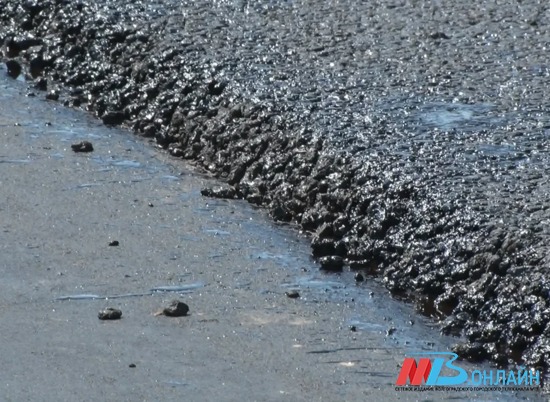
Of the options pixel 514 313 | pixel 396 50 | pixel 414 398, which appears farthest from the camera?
pixel 396 50

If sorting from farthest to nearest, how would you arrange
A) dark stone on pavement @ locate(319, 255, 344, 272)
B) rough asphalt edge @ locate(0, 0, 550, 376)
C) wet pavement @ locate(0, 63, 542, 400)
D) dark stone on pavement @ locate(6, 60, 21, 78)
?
dark stone on pavement @ locate(6, 60, 21, 78) < dark stone on pavement @ locate(319, 255, 344, 272) < rough asphalt edge @ locate(0, 0, 550, 376) < wet pavement @ locate(0, 63, 542, 400)

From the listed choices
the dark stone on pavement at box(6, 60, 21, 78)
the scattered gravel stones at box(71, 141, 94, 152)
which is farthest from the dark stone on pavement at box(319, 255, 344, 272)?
the dark stone on pavement at box(6, 60, 21, 78)

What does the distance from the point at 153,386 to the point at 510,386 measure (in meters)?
1.17

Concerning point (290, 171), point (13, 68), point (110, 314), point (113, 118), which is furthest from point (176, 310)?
point (13, 68)

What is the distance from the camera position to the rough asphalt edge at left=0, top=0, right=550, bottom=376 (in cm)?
443

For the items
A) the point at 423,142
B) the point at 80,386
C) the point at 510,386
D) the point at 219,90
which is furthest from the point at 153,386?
the point at 219,90

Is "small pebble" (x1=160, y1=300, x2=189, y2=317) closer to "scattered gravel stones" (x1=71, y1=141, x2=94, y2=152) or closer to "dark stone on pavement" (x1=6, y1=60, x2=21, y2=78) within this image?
"scattered gravel stones" (x1=71, y1=141, x2=94, y2=152)

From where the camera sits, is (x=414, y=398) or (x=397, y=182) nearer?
(x=414, y=398)

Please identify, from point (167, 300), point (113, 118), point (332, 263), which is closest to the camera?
point (167, 300)

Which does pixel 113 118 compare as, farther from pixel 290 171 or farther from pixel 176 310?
pixel 176 310

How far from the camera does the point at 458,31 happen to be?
6926mm

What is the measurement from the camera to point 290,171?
18.2 feet

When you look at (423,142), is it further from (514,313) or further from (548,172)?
(514,313)

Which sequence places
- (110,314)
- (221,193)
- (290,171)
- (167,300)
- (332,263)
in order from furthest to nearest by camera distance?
(221,193) → (290,171) → (332,263) → (167,300) → (110,314)
